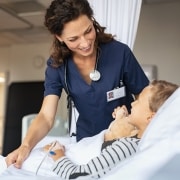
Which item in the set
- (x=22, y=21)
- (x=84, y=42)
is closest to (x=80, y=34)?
(x=84, y=42)

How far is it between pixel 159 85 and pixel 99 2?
971mm

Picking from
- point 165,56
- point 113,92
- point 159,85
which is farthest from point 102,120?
point 165,56

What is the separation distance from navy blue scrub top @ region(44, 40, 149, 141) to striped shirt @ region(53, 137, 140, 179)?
0.48 metres

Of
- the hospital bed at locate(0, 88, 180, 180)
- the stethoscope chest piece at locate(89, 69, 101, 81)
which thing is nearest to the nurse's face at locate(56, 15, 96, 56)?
the stethoscope chest piece at locate(89, 69, 101, 81)

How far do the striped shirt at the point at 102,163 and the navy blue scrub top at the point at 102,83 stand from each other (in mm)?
476

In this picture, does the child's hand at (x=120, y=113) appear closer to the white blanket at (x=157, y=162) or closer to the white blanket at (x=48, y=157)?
the white blanket at (x=48, y=157)

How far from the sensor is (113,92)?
138 centimetres

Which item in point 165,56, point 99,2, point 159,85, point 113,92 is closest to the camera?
point 159,85

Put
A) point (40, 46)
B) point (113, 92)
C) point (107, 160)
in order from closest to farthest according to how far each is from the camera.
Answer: point (107, 160) < point (113, 92) < point (40, 46)

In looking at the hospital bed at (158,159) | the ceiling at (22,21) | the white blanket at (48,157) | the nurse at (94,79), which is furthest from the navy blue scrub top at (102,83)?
the ceiling at (22,21)

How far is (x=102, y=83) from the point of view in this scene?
1.41 m

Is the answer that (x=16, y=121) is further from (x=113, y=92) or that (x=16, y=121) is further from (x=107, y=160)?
(x=107, y=160)

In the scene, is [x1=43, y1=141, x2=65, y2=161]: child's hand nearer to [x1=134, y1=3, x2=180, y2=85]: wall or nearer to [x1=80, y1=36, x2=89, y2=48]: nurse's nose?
[x1=80, y1=36, x2=89, y2=48]: nurse's nose

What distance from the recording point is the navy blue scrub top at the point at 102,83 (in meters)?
1.40
